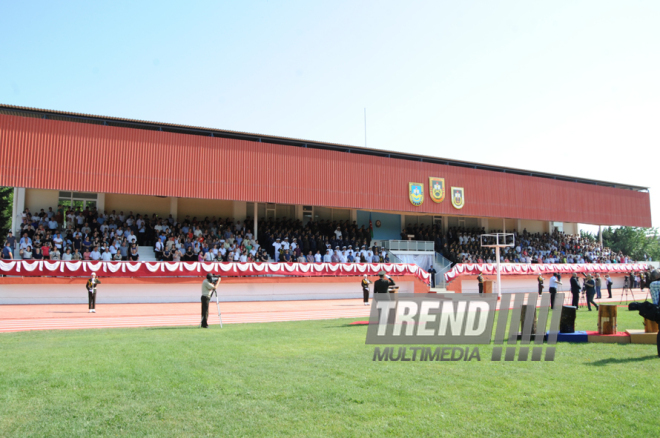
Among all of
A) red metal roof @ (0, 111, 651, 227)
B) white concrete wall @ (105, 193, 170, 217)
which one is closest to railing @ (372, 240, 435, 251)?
red metal roof @ (0, 111, 651, 227)

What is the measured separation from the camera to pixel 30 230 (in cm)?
2481

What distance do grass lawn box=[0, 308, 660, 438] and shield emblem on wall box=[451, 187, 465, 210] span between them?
97.4 ft

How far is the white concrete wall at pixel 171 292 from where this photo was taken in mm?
22438

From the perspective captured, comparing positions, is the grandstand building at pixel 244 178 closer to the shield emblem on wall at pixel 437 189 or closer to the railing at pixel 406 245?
the shield emblem on wall at pixel 437 189

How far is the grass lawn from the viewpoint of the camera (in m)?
5.02

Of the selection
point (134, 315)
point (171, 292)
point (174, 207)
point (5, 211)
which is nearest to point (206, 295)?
point (134, 315)

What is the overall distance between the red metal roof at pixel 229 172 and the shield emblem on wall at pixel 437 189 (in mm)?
426

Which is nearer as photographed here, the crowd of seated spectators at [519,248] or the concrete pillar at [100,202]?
the concrete pillar at [100,202]

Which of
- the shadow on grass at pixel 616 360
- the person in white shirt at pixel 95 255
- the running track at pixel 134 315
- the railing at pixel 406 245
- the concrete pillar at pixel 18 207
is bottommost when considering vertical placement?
the running track at pixel 134 315

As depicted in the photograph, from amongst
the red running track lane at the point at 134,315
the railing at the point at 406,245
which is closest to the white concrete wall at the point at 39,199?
the red running track lane at the point at 134,315

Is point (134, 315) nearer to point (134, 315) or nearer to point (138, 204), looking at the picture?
point (134, 315)

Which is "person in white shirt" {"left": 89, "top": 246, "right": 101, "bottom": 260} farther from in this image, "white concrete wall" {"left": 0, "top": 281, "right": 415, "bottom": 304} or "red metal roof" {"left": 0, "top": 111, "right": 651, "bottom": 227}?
"red metal roof" {"left": 0, "top": 111, "right": 651, "bottom": 227}

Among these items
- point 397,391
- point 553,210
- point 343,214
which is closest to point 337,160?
point 343,214

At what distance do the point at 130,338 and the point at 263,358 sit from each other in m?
4.70
